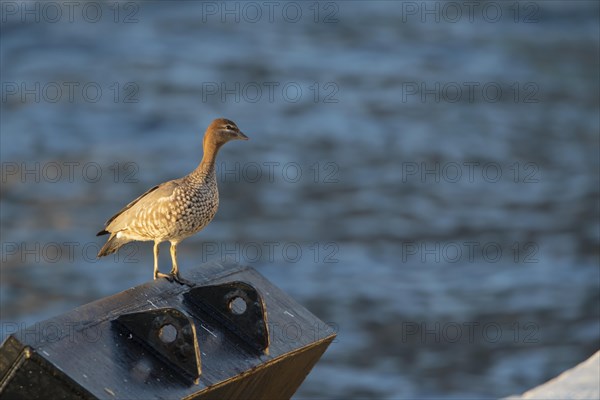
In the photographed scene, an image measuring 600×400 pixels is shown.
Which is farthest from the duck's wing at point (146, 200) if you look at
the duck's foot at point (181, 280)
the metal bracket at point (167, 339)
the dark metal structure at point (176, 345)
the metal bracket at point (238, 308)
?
the metal bracket at point (167, 339)

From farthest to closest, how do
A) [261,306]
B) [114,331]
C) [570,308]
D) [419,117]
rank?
[419,117] < [570,308] < [261,306] < [114,331]

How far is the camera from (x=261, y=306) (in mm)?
4930

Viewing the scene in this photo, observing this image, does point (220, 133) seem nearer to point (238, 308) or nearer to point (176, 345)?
point (238, 308)

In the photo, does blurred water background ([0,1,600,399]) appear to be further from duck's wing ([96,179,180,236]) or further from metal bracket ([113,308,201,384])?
metal bracket ([113,308,201,384])

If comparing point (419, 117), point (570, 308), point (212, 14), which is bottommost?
point (570, 308)

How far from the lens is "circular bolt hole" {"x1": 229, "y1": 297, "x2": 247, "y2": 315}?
5.02 m

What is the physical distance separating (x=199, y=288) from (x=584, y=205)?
42.7 ft

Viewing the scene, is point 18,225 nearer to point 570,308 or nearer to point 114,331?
point 570,308

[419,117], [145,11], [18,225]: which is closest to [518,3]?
[419,117]

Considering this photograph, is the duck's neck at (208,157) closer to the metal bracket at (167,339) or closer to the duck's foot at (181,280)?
the duck's foot at (181,280)

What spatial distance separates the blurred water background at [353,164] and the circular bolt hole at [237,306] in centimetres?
756

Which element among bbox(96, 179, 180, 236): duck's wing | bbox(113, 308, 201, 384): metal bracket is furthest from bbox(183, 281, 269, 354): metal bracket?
bbox(96, 179, 180, 236): duck's wing

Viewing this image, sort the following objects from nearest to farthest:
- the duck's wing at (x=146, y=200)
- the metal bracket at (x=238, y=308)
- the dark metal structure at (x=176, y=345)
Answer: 1. the dark metal structure at (x=176, y=345)
2. the metal bracket at (x=238, y=308)
3. the duck's wing at (x=146, y=200)

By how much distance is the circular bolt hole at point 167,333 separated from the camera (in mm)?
4586
